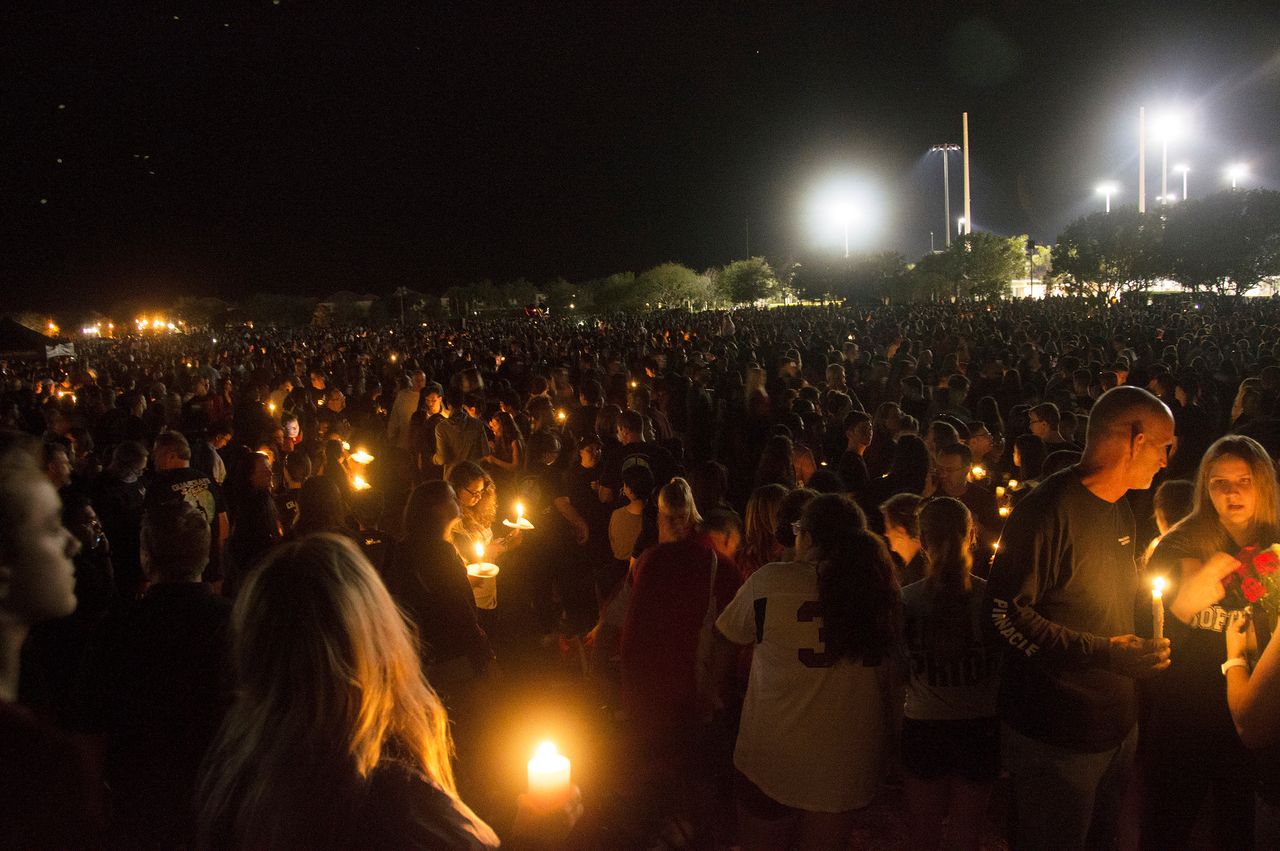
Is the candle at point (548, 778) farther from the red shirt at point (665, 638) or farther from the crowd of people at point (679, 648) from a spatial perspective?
the red shirt at point (665, 638)

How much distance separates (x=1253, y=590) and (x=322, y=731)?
2.69 metres

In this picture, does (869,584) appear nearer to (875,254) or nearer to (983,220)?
(875,254)

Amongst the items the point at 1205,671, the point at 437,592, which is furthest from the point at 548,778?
the point at 1205,671

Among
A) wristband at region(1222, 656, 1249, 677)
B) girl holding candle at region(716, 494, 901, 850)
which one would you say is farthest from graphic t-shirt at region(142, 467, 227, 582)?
wristband at region(1222, 656, 1249, 677)

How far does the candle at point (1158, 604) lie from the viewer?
2.95 m

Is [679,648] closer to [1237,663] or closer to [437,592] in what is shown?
[437,592]

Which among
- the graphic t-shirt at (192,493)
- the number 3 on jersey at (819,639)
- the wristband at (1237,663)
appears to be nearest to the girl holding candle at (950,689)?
the number 3 on jersey at (819,639)

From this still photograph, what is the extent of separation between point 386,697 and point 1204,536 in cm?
294

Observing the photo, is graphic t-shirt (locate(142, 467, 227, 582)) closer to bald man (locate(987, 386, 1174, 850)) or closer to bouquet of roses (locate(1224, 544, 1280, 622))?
bald man (locate(987, 386, 1174, 850))

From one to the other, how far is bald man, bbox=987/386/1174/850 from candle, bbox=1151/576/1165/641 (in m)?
0.13

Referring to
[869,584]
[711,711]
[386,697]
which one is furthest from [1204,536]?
[386,697]

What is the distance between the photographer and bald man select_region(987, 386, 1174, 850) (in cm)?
275

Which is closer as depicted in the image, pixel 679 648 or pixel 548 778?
pixel 548 778

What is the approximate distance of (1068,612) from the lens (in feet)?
9.11
